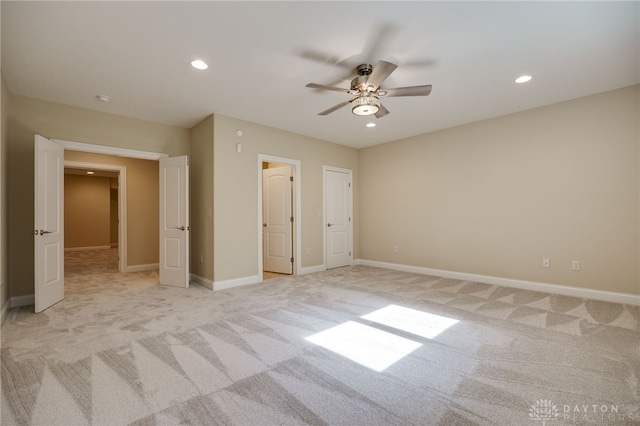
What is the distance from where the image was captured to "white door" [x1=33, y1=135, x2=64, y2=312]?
3.43 meters

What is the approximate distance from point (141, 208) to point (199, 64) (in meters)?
4.47

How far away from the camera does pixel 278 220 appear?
5840 millimetres

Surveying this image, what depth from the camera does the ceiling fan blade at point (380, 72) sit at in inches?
96.8

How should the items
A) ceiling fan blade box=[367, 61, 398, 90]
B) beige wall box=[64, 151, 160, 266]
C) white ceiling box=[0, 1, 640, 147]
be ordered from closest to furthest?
white ceiling box=[0, 1, 640, 147], ceiling fan blade box=[367, 61, 398, 90], beige wall box=[64, 151, 160, 266]

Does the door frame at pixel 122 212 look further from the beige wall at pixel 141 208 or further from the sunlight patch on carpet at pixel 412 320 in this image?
the sunlight patch on carpet at pixel 412 320

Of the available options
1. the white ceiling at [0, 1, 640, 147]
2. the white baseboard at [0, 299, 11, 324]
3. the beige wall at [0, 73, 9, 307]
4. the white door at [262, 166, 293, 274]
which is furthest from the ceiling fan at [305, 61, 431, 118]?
the white baseboard at [0, 299, 11, 324]

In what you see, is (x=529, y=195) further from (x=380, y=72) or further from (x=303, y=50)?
(x=303, y=50)

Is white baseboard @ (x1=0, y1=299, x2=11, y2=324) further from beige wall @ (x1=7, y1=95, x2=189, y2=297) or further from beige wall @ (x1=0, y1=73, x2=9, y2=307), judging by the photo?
beige wall @ (x1=7, y1=95, x2=189, y2=297)

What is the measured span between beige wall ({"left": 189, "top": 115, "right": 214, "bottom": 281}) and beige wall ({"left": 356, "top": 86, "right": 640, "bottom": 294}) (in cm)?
374

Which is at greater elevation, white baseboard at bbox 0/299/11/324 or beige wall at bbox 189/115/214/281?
beige wall at bbox 189/115/214/281

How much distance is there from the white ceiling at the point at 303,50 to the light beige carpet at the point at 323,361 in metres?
2.77

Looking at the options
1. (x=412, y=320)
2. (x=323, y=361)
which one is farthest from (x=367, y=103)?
(x=323, y=361)

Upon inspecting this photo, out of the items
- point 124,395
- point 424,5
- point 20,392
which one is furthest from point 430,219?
point 20,392

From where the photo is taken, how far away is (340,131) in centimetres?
545
